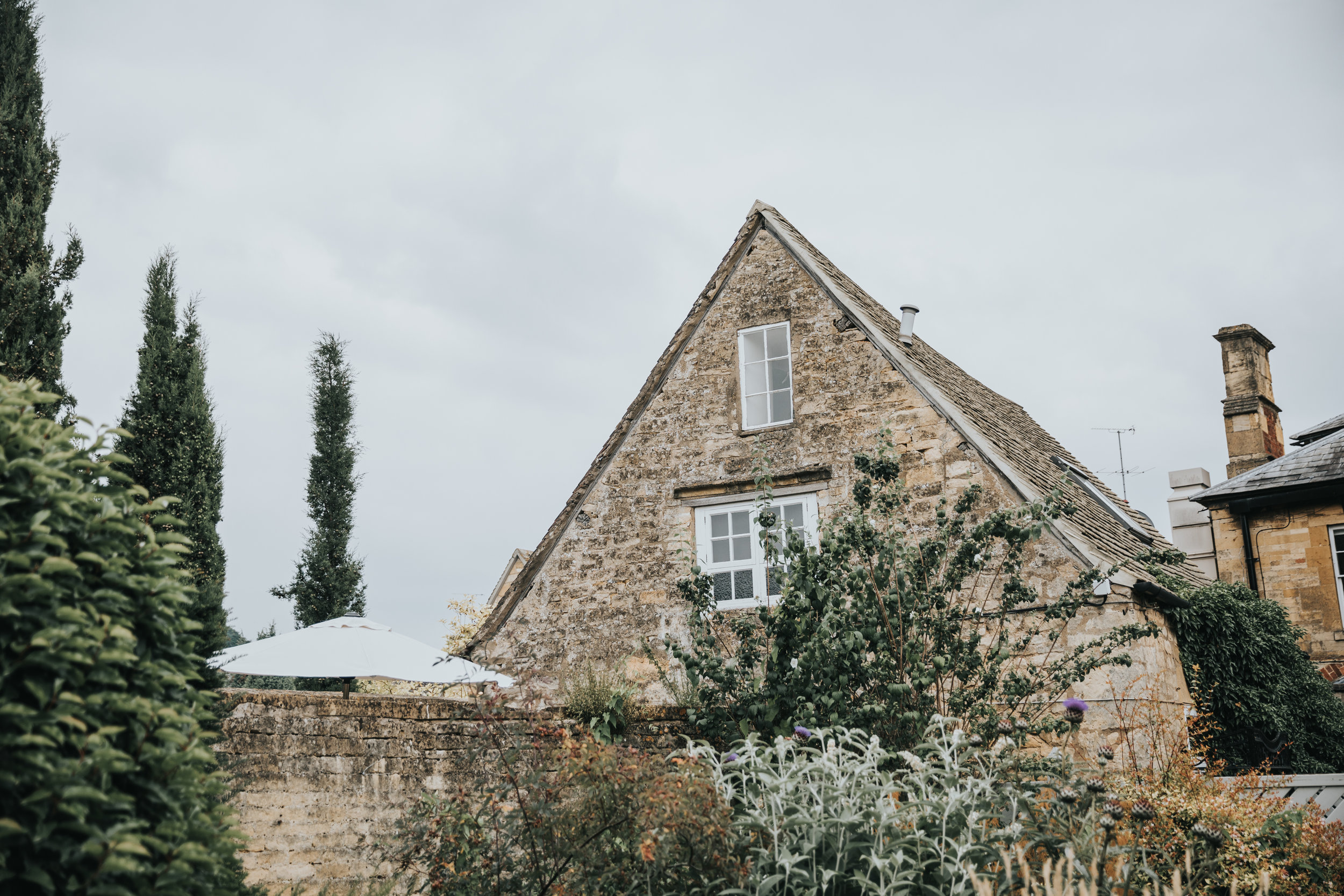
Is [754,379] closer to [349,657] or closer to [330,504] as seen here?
[349,657]

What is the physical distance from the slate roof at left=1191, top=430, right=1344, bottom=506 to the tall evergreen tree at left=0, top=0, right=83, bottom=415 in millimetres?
15809

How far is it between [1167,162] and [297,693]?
1176 cm

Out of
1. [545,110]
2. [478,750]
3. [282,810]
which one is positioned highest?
[545,110]

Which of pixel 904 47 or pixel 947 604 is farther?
pixel 904 47

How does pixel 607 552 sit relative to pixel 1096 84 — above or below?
below

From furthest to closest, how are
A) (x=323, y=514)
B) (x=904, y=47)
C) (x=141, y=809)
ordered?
(x=323, y=514), (x=904, y=47), (x=141, y=809)

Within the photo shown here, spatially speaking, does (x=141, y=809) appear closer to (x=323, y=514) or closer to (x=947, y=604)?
(x=947, y=604)

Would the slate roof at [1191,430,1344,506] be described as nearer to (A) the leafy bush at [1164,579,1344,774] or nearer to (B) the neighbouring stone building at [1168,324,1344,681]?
(B) the neighbouring stone building at [1168,324,1344,681]

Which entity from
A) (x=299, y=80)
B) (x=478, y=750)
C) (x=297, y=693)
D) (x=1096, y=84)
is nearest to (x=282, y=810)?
(x=297, y=693)

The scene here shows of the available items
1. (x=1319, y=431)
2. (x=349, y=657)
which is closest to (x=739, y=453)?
(x=349, y=657)

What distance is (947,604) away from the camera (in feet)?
22.0

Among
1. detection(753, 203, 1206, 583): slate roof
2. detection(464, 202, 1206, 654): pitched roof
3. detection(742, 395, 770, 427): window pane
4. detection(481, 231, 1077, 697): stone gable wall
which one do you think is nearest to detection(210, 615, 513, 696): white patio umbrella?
detection(481, 231, 1077, 697): stone gable wall

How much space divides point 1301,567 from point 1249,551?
27.8 inches

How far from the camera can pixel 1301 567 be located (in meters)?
14.1
